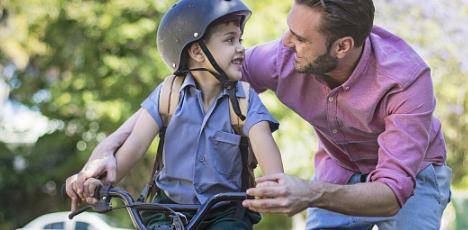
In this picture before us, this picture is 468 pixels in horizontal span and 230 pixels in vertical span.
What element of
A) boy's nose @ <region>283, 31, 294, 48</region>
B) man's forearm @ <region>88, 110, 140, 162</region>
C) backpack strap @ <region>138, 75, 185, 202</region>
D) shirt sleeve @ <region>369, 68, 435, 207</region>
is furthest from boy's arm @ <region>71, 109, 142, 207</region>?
shirt sleeve @ <region>369, 68, 435, 207</region>

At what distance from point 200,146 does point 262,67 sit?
0.59 m

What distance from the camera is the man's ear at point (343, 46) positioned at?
3842 mm

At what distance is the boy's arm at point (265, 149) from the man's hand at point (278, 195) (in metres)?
0.45

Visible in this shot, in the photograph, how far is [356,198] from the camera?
3465 millimetres

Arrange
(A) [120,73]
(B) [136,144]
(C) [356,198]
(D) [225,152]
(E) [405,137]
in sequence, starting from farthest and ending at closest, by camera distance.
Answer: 1. (A) [120,73]
2. (B) [136,144]
3. (D) [225,152]
4. (E) [405,137]
5. (C) [356,198]

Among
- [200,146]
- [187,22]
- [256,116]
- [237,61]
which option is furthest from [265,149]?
[187,22]

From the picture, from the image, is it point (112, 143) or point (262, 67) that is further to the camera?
point (262, 67)

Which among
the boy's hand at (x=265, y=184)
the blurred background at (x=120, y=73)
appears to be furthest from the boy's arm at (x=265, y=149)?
the blurred background at (x=120, y=73)

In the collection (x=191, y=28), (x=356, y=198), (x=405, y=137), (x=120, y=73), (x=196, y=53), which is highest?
(x=191, y=28)

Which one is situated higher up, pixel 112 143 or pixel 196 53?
pixel 196 53

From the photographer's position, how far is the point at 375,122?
3.99 meters

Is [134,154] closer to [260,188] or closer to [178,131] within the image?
[178,131]

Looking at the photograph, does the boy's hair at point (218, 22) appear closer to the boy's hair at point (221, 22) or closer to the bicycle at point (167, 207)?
the boy's hair at point (221, 22)

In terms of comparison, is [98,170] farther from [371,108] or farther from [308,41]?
[371,108]
